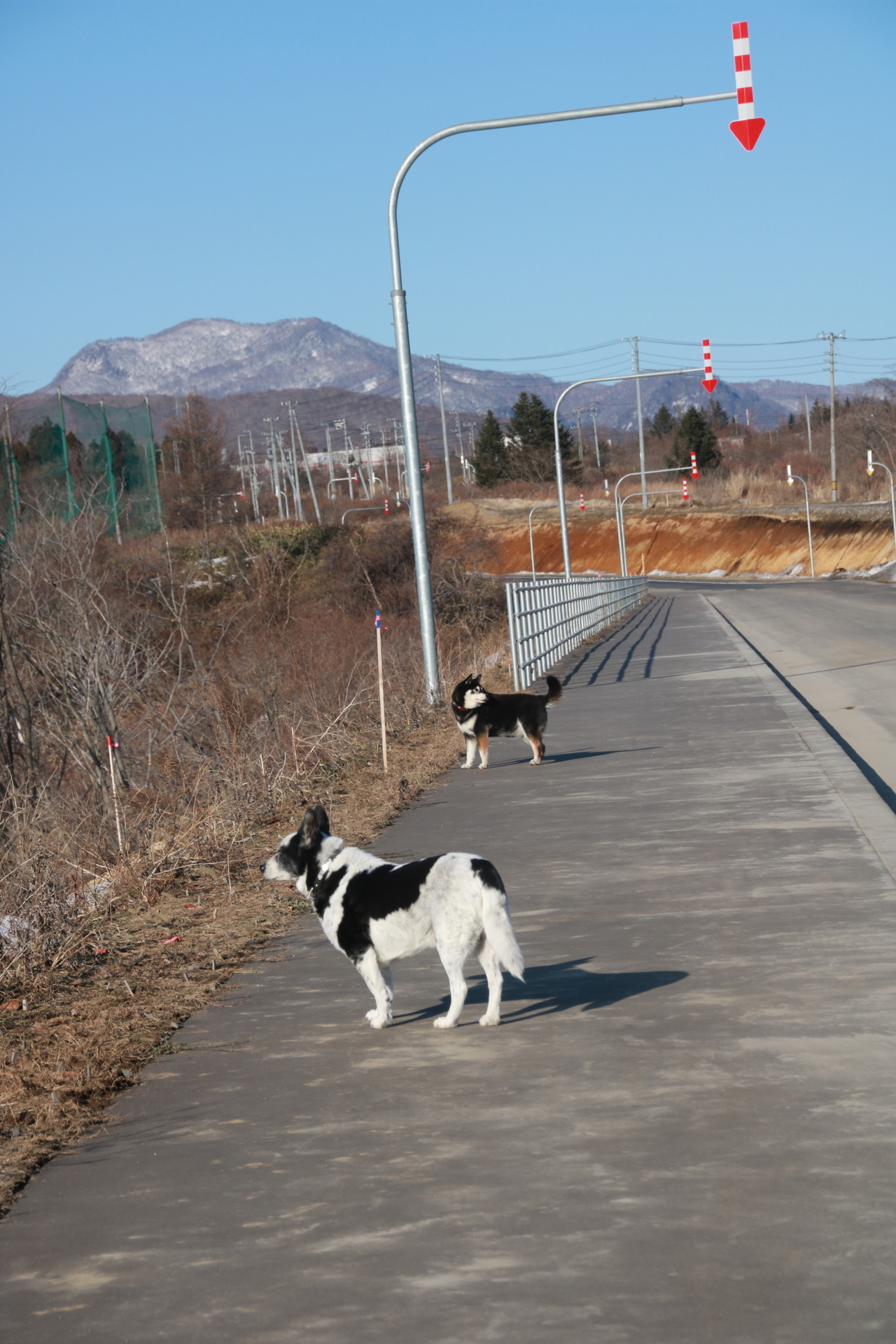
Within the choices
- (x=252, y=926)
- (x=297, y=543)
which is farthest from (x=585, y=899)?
(x=297, y=543)

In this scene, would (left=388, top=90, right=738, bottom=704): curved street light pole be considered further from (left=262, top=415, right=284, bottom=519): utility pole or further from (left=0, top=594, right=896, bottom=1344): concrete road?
(left=262, top=415, right=284, bottom=519): utility pole

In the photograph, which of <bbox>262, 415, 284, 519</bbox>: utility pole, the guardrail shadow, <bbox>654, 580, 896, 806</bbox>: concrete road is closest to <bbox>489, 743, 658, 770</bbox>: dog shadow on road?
<bbox>654, 580, 896, 806</bbox>: concrete road

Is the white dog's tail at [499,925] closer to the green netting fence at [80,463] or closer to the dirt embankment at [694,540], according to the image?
the green netting fence at [80,463]

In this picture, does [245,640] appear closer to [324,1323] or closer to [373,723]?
[373,723]

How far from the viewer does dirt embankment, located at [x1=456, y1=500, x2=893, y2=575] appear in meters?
89.3

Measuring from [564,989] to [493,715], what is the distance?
279 inches

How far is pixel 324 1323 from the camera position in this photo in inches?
129

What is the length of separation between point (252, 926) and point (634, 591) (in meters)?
50.8

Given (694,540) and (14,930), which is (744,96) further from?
(694,540)

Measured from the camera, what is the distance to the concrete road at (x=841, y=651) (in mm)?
14836

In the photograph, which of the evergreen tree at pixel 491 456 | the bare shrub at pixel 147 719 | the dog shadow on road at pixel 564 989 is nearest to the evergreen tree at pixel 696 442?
the evergreen tree at pixel 491 456

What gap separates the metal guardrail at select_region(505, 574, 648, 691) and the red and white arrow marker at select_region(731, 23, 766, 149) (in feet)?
27.1

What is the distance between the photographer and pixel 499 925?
528 cm

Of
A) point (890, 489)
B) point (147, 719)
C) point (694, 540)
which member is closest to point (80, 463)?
point (147, 719)
